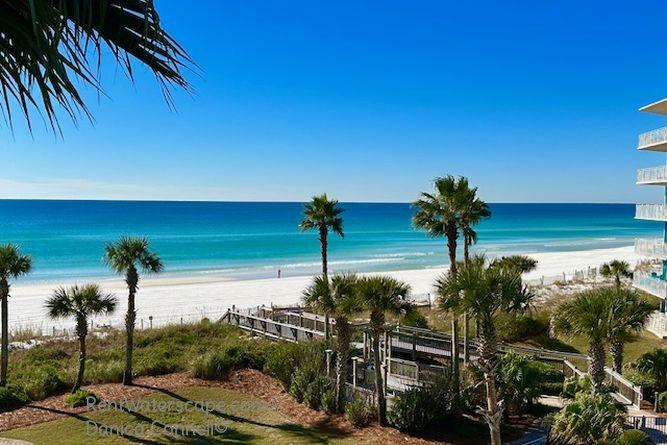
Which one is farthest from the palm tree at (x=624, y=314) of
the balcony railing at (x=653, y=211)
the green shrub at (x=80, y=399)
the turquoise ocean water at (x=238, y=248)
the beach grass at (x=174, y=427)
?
the turquoise ocean water at (x=238, y=248)

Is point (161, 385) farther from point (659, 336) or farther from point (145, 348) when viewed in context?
point (659, 336)

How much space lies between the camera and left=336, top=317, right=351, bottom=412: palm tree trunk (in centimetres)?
1384

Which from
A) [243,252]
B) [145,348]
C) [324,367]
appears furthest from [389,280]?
[243,252]

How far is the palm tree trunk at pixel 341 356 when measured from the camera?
45.4 feet

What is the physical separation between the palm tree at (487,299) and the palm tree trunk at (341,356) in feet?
13.8

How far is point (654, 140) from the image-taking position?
899 inches

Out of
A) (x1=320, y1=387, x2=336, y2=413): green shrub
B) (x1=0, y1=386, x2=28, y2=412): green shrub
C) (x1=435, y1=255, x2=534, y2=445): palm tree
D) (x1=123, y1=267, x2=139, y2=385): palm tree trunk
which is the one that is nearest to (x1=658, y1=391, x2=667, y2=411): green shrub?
(x1=435, y1=255, x2=534, y2=445): palm tree

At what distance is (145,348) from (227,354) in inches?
176

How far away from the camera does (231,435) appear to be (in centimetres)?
1270

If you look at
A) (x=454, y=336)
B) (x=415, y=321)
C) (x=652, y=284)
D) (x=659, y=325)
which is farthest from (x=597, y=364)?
(x=652, y=284)

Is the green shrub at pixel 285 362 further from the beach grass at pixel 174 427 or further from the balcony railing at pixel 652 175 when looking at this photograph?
the balcony railing at pixel 652 175

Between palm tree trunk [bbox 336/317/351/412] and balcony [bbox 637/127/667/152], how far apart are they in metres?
17.8

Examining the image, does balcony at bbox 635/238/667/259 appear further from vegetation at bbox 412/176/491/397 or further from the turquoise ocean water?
the turquoise ocean water

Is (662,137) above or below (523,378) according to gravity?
above
